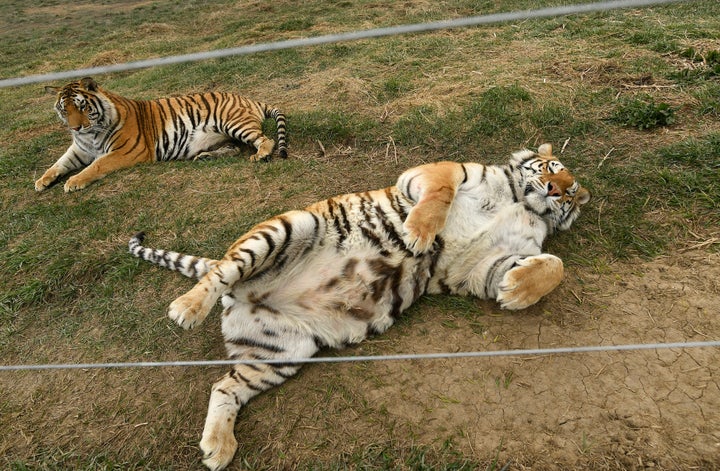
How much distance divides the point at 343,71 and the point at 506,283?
4.49 m

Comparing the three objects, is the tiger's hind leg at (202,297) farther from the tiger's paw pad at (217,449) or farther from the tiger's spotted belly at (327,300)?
the tiger's paw pad at (217,449)

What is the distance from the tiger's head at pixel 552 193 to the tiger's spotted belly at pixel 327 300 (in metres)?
0.89

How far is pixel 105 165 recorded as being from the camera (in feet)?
15.4

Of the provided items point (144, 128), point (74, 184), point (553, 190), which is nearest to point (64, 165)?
point (74, 184)

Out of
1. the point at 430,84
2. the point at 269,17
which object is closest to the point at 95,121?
the point at 430,84

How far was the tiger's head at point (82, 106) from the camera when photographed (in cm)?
488

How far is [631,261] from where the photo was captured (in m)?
2.72

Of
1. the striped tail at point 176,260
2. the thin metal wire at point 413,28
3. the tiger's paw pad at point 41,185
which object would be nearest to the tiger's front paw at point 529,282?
the thin metal wire at point 413,28

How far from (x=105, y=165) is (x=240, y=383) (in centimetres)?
352

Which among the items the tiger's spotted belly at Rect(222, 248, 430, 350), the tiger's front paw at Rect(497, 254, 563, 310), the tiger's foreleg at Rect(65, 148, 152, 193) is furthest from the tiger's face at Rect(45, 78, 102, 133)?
the tiger's front paw at Rect(497, 254, 563, 310)

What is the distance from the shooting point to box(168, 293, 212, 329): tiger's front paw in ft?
7.17

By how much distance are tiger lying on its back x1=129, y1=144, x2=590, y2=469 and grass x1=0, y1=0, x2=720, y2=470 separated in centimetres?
16

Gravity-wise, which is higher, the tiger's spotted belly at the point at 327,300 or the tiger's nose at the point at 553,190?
the tiger's nose at the point at 553,190

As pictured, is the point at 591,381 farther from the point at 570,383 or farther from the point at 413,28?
the point at 413,28
